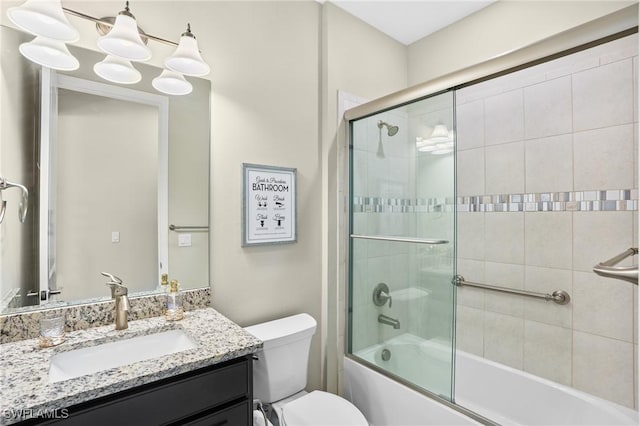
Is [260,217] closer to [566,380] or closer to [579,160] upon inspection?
[579,160]

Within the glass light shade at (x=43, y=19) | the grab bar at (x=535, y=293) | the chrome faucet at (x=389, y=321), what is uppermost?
the glass light shade at (x=43, y=19)

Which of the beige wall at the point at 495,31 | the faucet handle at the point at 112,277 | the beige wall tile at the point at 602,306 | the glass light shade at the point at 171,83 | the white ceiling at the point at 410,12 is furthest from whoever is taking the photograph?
the white ceiling at the point at 410,12

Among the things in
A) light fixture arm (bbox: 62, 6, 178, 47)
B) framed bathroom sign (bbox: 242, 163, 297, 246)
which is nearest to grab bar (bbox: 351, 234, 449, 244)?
framed bathroom sign (bbox: 242, 163, 297, 246)

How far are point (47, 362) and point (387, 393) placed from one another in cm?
160

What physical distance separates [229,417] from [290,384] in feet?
1.95

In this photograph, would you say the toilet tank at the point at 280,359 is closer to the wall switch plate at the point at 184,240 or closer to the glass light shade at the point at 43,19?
the wall switch plate at the point at 184,240

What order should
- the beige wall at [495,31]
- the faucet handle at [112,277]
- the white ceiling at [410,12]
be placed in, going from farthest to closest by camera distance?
Answer: the white ceiling at [410,12] → the beige wall at [495,31] → the faucet handle at [112,277]

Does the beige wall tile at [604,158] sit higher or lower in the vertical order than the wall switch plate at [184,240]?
higher

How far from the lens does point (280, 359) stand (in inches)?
64.8

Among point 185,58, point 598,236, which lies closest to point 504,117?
point 598,236

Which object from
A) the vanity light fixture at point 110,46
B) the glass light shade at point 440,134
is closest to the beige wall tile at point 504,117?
the glass light shade at point 440,134

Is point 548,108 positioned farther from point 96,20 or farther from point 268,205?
point 96,20

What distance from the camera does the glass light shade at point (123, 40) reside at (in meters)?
1.24

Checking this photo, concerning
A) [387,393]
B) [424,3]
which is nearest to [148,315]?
[387,393]
